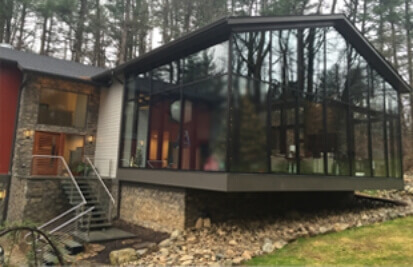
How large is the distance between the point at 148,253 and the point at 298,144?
4.39 m

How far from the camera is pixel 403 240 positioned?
263 inches

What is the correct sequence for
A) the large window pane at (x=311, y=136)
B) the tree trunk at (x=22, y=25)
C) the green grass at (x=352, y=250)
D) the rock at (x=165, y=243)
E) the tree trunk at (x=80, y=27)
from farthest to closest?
the tree trunk at (x=80, y=27) < the tree trunk at (x=22, y=25) < the large window pane at (x=311, y=136) < the rock at (x=165, y=243) < the green grass at (x=352, y=250)

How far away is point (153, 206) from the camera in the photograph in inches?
350

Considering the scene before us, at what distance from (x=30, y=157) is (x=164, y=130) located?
16.7 feet

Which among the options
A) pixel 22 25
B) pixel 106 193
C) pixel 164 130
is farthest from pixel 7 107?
pixel 22 25

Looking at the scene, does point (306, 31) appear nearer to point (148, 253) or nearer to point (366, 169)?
point (366, 169)

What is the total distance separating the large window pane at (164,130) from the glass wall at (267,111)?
3 centimetres

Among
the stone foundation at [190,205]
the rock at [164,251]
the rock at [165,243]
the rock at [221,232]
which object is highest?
the stone foundation at [190,205]

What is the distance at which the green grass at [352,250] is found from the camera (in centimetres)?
546

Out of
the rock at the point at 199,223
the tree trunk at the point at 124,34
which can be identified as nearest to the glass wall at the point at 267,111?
the rock at the point at 199,223

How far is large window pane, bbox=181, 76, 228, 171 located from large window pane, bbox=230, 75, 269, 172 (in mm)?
235

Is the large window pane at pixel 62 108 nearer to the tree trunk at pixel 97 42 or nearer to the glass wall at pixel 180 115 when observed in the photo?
the glass wall at pixel 180 115

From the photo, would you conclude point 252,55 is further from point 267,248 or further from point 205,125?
point 267,248

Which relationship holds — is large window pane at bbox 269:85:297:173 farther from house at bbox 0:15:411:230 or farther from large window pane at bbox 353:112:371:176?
large window pane at bbox 353:112:371:176
